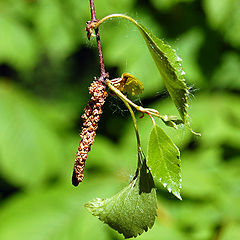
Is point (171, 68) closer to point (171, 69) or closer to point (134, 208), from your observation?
point (171, 69)

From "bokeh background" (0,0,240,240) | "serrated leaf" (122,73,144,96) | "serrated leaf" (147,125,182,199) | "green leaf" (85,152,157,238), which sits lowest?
"bokeh background" (0,0,240,240)

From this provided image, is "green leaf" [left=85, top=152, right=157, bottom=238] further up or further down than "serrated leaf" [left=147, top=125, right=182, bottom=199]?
further down

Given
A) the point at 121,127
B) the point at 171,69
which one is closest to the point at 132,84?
the point at 171,69

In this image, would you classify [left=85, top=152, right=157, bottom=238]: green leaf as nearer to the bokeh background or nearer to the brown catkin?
the brown catkin

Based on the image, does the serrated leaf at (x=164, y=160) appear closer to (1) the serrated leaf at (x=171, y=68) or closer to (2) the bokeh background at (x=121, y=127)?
(1) the serrated leaf at (x=171, y=68)

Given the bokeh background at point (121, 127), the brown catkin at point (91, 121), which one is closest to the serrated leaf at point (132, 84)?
the brown catkin at point (91, 121)

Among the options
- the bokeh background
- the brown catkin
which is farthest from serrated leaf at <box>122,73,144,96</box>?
the bokeh background

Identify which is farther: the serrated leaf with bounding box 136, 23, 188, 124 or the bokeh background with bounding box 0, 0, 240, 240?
the bokeh background with bounding box 0, 0, 240, 240
